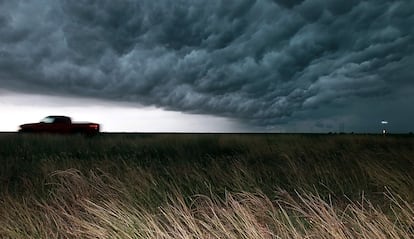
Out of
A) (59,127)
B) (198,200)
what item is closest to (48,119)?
(59,127)

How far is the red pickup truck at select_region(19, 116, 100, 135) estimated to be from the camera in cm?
2144

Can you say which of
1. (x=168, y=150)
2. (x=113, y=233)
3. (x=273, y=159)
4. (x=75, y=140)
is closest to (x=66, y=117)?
(x=75, y=140)

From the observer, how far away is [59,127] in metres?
21.7

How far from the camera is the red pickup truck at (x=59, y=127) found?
2144cm

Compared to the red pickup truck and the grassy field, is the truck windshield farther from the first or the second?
the grassy field

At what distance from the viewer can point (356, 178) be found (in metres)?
6.86

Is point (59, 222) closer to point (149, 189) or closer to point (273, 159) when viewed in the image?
point (149, 189)

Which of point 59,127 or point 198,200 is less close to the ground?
point 59,127

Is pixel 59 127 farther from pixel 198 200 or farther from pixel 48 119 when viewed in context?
pixel 198 200

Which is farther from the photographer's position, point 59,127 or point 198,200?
point 59,127

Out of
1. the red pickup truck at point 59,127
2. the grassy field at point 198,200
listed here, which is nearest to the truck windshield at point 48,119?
the red pickup truck at point 59,127

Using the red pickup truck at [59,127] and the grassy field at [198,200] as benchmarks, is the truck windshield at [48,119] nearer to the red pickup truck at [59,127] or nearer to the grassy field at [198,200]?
the red pickup truck at [59,127]

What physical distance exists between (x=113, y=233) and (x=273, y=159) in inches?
292

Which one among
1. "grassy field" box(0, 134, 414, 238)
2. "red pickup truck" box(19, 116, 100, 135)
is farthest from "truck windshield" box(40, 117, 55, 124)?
"grassy field" box(0, 134, 414, 238)
